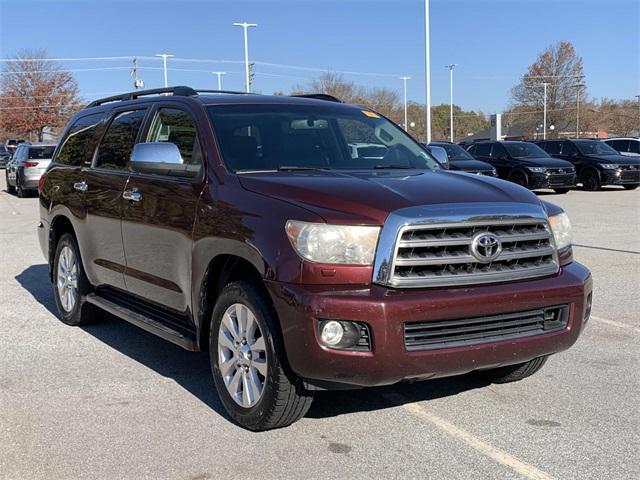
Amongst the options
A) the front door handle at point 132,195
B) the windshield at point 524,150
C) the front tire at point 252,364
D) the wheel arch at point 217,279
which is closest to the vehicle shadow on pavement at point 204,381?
the front tire at point 252,364

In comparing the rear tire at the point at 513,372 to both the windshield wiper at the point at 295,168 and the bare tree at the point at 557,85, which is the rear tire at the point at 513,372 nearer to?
the windshield wiper at the point at 295,168

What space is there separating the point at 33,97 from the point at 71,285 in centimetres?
6710

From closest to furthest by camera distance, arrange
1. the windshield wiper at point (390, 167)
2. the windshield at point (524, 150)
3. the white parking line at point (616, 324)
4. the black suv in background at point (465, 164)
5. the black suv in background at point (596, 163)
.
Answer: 1. the windshield wiper at point (390, 167)
2. the white parking line at point (616, 324)
3. the black suv in background at point (465, 164)
4. the windshield at point (524, 150)
5. the black suv in background at point (596, 163)

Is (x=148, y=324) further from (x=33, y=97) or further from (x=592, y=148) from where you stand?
(x=33, y=97)

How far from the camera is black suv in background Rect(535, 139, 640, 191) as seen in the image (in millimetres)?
22672

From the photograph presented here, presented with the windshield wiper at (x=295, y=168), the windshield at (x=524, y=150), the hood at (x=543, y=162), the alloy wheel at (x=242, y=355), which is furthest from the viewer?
the windshield at (x=524, y=150)

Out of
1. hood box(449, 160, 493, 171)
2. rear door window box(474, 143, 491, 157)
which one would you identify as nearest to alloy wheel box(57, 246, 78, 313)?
hood box(449, 160, 493, 171)

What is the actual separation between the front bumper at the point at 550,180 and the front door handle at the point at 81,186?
17155 millimetres

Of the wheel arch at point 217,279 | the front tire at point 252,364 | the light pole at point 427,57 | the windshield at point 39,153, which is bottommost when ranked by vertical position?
the front tire at point 252,364

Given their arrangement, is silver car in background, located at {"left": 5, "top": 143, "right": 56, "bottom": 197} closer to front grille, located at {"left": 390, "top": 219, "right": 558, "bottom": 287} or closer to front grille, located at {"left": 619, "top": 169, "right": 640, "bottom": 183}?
front grille, located at {"left": 619, "top": 169, "right": 640, "bottom": 183}

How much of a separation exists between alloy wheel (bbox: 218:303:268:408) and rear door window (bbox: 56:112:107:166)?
278 centimetres

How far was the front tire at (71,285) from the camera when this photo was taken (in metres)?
6.29

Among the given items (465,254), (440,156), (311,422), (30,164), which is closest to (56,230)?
(440,156)

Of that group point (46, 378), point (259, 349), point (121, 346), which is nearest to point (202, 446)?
point (259, 349)
